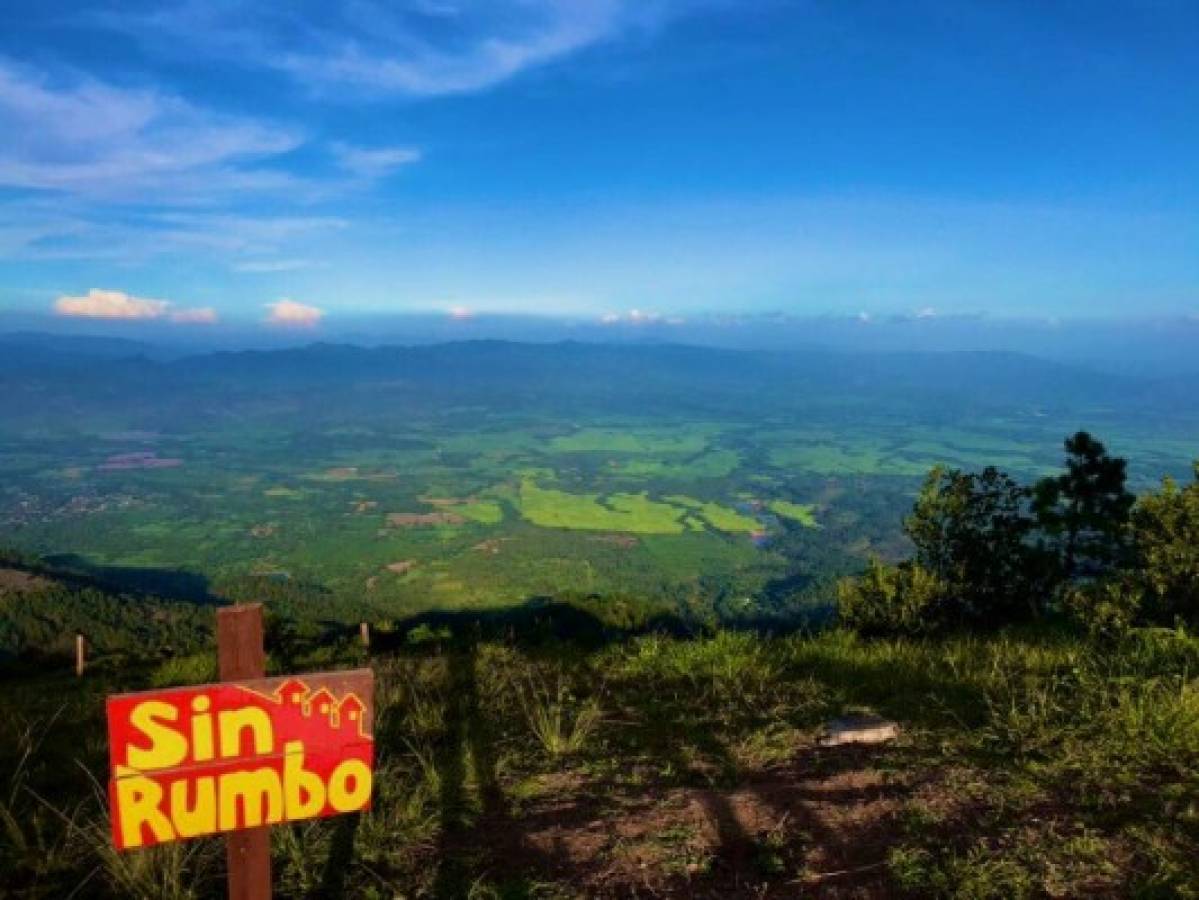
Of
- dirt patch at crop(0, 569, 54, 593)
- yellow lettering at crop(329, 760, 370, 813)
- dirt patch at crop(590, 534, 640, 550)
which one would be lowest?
dirt patch at crop(590, 534, 640, 550)

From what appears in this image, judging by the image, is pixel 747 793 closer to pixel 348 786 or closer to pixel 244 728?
pixel 348 786

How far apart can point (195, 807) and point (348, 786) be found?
577 millimetres

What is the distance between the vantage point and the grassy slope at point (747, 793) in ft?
12.8

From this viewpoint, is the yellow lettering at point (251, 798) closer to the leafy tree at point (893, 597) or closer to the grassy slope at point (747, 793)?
the grassy slope at point (747, 793)

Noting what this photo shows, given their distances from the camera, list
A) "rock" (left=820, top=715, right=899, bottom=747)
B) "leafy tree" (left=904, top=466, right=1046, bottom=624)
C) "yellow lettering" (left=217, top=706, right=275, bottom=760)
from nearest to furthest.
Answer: "yellow lettering" (left=217, top=706, right=275, bottom=760)
"rock" (left=820, top=715, right=899, bottom=747)
"leafy tree" (left=904, top=466, right=1046, bottom=624)

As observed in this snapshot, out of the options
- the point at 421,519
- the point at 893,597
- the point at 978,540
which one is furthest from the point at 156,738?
the point at 421,519

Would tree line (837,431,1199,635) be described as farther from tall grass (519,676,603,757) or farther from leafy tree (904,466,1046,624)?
tall grass (519,676,603,757)

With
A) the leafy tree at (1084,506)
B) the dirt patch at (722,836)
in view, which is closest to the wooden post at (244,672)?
the dirt patch at (722,836)

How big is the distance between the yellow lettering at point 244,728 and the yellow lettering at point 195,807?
0.45 ft

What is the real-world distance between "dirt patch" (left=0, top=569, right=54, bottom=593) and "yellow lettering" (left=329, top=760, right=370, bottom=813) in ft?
215

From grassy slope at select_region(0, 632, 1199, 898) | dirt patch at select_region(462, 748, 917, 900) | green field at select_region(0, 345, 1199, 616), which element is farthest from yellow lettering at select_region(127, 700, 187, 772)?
green field at select_region(0, 345, 1199, 616)

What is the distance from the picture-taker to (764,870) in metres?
3.98

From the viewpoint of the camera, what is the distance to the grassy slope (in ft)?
12.8

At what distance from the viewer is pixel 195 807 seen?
287 cm
